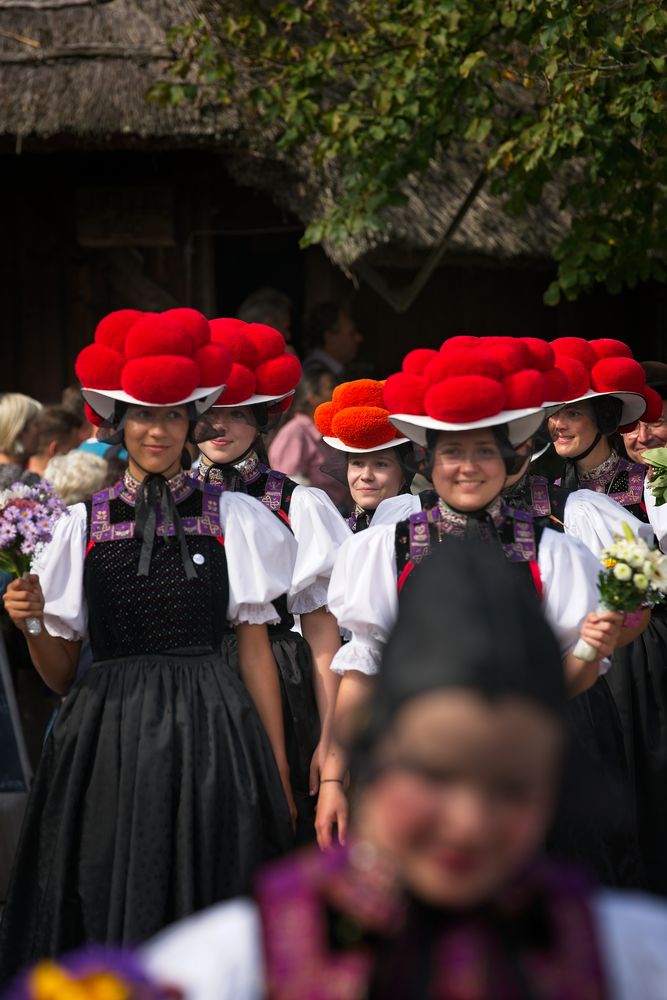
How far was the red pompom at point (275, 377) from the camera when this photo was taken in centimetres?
525

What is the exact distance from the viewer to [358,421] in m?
5.53

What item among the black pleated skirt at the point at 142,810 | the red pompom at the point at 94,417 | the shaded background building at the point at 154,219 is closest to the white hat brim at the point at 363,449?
the red pompom at the point at 94,417

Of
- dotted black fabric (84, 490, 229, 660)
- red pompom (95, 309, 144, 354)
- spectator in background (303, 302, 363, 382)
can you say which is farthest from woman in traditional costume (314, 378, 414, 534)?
spectator in background (303, 302, 363, 382)

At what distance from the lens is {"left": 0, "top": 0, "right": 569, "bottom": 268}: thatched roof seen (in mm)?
9305

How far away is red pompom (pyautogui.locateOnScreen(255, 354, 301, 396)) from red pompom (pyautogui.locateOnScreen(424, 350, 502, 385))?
1430 mm

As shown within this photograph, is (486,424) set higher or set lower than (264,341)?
lower

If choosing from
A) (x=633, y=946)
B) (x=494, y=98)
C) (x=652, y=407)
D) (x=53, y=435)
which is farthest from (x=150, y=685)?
(x=494, y=98)

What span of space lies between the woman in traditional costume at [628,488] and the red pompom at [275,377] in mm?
916

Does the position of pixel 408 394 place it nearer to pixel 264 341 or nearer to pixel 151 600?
pixel 151 600

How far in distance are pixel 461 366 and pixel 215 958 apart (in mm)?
2339

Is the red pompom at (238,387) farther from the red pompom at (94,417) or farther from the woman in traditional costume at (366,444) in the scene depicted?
the red pompom at (94,417)

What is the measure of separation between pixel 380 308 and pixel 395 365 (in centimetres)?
53

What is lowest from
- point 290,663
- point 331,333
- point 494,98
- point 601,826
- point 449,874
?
point 601,826

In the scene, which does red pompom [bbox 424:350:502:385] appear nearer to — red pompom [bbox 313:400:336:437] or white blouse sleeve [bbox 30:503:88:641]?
white blouse sleeve [bbox 30:503:88:641]
